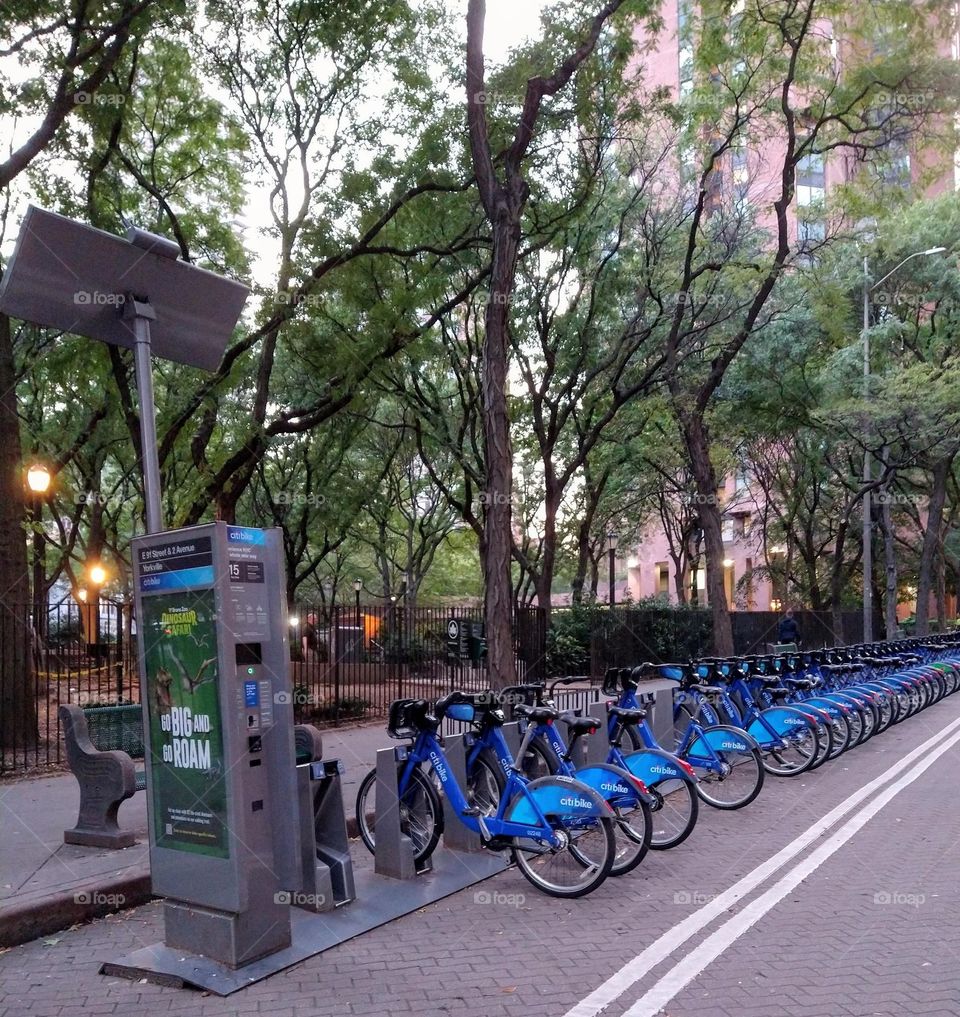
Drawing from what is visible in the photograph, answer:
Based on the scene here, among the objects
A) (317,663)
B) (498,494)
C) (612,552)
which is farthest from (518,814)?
(612,552)

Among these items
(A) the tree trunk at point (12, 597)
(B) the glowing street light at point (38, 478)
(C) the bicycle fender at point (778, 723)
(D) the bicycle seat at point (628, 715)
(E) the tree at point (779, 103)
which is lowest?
(C) the bicycle fender at point (778, 723)

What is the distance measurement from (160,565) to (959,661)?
67.5 feet

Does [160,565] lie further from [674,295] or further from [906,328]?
[906,328]

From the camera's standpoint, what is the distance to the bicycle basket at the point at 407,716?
6660 mm

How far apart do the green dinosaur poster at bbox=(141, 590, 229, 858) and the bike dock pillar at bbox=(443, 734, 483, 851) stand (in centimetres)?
188

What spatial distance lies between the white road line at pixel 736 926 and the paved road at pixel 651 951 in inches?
0.6

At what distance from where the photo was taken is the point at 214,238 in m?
16.4

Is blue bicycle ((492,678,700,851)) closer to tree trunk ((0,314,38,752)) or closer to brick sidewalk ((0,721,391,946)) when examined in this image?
brick sidewalk ((0,721,391,946))

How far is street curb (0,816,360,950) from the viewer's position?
5.55 meters

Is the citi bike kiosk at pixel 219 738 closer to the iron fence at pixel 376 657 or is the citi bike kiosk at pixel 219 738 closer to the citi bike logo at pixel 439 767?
the citi bike logo at pixel 439 767

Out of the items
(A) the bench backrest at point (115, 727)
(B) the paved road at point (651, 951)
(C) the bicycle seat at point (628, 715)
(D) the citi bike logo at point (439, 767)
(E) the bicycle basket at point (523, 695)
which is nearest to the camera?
(B) the paved road at point (651, 951)

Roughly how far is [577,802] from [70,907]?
10.1ft

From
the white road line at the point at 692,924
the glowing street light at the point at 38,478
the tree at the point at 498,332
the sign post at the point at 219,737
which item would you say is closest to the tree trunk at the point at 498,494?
the tree at the point at 498,332

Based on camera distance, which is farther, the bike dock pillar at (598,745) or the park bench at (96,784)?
the bike dock pillar at (598,745)
